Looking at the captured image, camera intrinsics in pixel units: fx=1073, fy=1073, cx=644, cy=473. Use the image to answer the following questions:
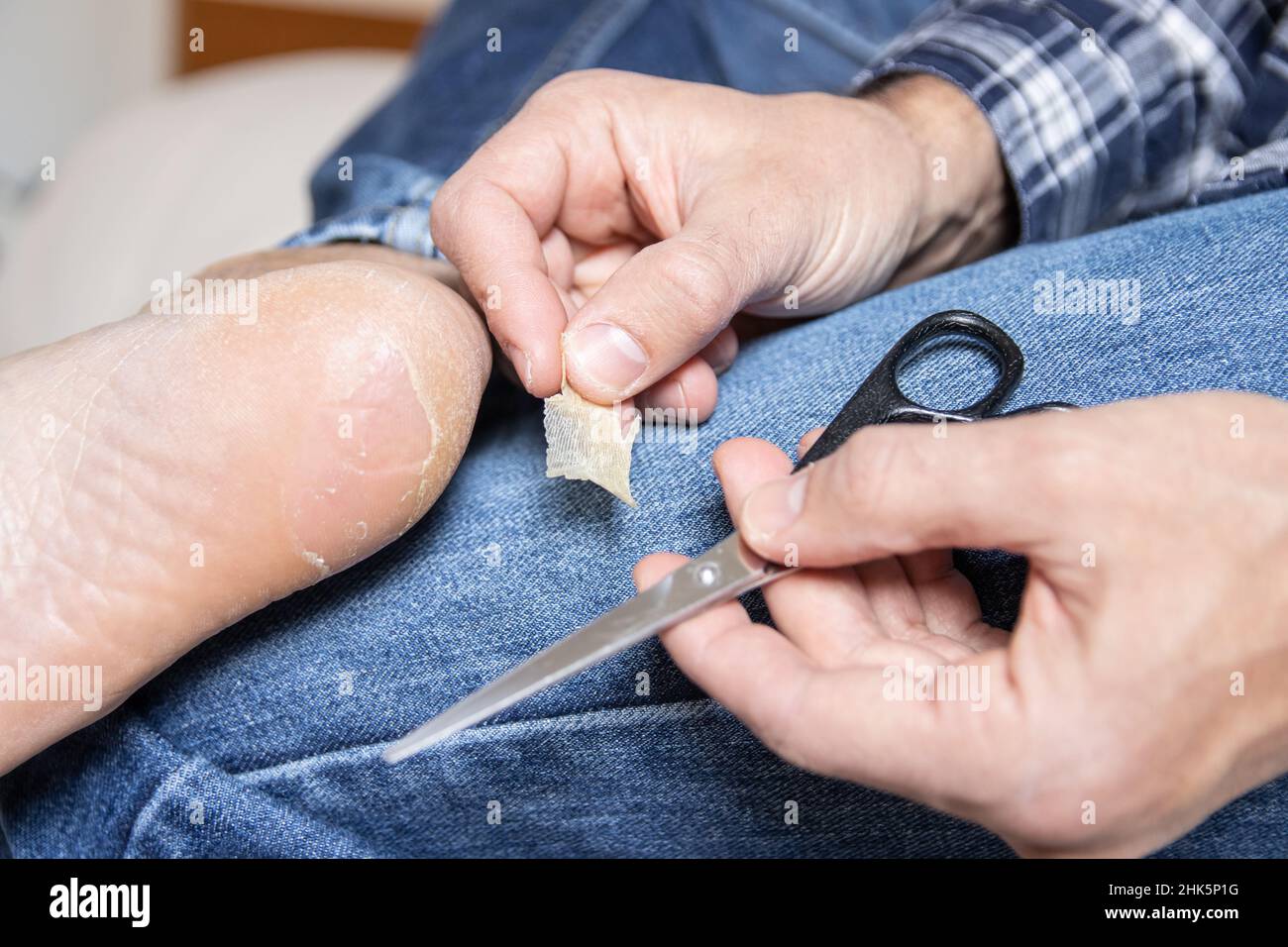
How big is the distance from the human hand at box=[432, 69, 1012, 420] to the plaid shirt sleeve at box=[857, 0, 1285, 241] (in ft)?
0.08

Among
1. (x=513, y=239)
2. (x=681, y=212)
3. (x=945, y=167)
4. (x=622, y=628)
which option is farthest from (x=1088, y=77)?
(x=622, y=628)

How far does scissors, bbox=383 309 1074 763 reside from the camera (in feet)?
1.45

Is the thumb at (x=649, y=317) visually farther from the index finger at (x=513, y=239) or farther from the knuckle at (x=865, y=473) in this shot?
the knuckle at (x=865, y=473)

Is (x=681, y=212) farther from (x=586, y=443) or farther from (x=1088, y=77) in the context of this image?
(x=1088, y=77)

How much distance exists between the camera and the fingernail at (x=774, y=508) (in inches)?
17.7

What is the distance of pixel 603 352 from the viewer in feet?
1.72

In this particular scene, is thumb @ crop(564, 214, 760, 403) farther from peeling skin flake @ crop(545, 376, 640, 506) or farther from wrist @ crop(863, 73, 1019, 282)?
wrist @ crop(863, 73, 1019, 282)

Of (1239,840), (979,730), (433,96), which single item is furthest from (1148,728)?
(433,96)

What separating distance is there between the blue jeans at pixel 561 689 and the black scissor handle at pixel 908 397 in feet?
0.08

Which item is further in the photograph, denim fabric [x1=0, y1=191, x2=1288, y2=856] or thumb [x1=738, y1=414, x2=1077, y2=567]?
denim fabric [x1=0, y1=191, x2=1288, y2=856]

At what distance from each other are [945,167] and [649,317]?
1.02ft

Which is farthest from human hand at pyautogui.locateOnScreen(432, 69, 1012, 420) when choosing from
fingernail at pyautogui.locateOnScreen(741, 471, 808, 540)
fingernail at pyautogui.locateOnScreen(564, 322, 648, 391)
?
fingernail at pyautogui.locateOnScreen(741, 471, 808, 540)

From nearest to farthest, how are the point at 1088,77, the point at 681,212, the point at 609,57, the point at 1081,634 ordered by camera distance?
the point at 1081,634, the point at 681,212, the point at 1088,77, the point at 609,57
